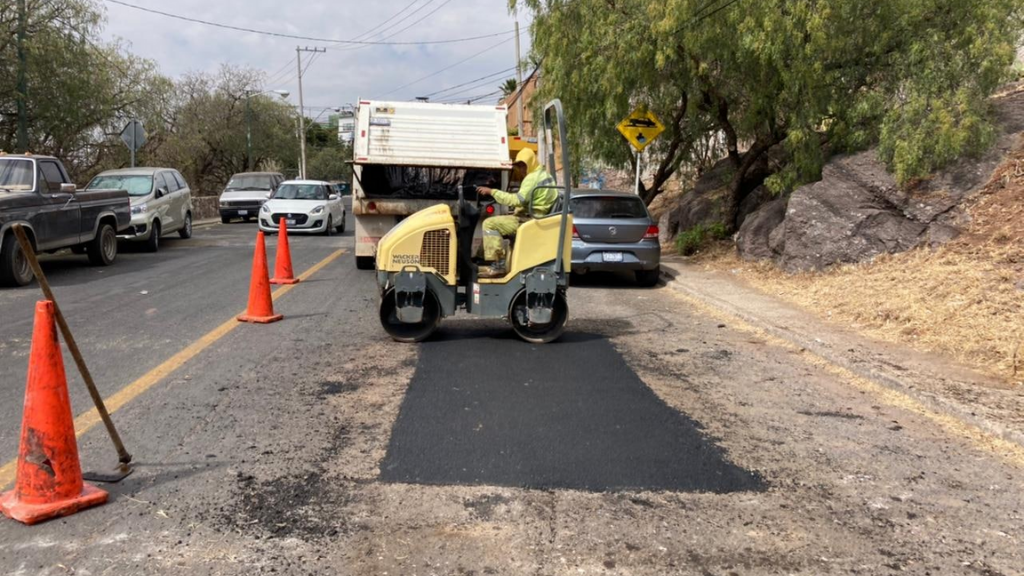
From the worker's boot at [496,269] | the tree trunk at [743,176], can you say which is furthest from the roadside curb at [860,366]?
the tree trunk at [743,176]

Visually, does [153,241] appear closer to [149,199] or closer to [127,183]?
[149,199]

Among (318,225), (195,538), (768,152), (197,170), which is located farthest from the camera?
(197,170)

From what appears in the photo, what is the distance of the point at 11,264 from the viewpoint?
39.1 ft

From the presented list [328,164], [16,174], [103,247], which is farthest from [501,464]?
[328,164]

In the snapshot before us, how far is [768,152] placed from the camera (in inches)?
658

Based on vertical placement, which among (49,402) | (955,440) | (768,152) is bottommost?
(955,440)

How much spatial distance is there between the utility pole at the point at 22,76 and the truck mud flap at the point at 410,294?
587 inches

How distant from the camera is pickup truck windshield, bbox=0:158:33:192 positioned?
1258cm

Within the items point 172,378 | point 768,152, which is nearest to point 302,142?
point 768,152

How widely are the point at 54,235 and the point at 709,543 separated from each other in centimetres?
1232

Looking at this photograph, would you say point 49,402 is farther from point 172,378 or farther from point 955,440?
point 955,440

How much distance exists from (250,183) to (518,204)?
2493cm

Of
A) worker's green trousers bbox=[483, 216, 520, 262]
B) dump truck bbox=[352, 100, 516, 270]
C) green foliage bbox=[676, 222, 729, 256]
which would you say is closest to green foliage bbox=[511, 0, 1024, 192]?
green foliage bbox=[676, 222, 729, 256]

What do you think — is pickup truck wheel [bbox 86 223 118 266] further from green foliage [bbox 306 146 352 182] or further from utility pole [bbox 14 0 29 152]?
green foliage [bbox 306 146 352 182]
